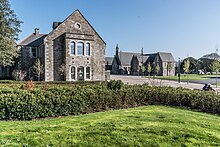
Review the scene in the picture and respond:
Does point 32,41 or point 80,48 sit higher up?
point 32,41

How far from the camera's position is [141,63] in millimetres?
71500

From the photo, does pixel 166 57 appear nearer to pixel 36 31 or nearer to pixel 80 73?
pixel 36 31

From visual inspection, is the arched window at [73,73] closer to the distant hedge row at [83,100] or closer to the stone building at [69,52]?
the stone building at [69,52]

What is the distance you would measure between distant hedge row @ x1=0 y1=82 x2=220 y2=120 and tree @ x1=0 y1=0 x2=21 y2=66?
69.1ft

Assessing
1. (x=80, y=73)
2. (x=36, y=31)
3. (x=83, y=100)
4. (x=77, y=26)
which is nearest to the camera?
(x=83, y=100)

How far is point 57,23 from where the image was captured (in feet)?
102

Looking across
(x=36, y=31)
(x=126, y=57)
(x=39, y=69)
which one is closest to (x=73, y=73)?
(x=39, y=69)

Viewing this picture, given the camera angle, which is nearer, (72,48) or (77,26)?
(72,48)

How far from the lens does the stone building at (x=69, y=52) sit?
91.9 ft

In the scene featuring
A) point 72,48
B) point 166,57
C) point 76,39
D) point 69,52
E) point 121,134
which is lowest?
point 121,134

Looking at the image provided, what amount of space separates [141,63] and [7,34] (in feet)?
166

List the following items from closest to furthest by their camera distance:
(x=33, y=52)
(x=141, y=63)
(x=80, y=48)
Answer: (x=80, y=48), (x=33, y=52), (x=141, y=63)

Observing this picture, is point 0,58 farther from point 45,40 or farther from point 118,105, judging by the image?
point 118,105

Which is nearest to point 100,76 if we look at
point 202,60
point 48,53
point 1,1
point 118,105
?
point 48,53
